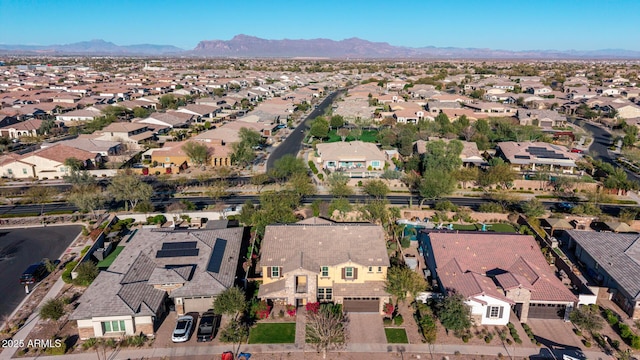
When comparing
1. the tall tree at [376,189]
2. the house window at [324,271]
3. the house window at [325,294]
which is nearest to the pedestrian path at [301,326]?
the house window at [325,294]

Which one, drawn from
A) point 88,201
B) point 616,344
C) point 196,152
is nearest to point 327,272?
point 616,344

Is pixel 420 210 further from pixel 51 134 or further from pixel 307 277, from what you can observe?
pixel 51 134

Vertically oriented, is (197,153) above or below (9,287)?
above

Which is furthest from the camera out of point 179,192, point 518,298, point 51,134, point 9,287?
point 51,134

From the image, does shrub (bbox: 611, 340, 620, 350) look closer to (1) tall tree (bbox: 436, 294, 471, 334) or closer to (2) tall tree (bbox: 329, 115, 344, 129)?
(1) tall tree (bbox: 436, 294, 471, 334)

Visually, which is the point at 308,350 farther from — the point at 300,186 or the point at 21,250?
the point at 21,250

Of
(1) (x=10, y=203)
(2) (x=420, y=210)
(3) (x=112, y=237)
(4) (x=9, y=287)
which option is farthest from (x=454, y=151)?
(1) (x=10, y=203)

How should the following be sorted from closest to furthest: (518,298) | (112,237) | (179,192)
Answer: (518,298), (112,237), (179,192)
